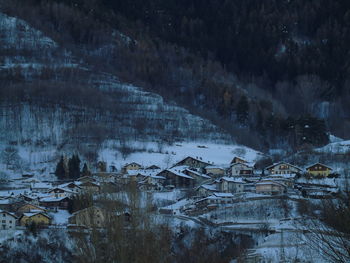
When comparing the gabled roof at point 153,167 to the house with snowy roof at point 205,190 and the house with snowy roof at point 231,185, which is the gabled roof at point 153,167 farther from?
the house with snowy roof at point 231,185

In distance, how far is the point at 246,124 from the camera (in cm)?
5512

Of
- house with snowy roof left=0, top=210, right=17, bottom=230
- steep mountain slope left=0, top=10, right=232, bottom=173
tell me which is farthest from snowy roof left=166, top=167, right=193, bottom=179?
house with snowy roof left=0, top=210, right=17, bottom=230

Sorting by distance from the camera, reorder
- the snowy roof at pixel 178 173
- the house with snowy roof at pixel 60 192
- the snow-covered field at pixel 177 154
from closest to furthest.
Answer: the house with snowy roof at pixel 60 192 < the snowy roof at pixel 178 173 < the snow-covered field at pixel 177 154

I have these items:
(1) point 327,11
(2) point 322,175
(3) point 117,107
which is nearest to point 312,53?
(1) point 327,11

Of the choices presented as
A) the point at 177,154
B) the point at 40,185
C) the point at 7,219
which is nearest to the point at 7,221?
the point at 7,219

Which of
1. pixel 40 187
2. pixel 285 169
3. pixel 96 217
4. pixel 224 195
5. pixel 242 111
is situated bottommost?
pixel 40 187

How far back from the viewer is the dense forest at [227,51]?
6165 centimetres

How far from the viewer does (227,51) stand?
290 feet

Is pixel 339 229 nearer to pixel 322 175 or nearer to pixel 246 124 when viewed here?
pixel 322 175

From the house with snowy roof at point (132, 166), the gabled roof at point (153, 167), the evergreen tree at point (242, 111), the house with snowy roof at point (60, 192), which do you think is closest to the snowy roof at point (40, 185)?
the house with snowy roof at point (60, 192)

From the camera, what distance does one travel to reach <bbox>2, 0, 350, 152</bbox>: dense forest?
202ft

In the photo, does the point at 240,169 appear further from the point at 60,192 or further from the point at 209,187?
the point at 60,192

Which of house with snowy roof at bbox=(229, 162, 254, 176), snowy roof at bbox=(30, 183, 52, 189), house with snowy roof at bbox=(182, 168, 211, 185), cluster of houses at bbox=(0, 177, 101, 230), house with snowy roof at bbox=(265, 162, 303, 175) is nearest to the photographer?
cluster of houses at bbox=(0, 177, 101, 230)

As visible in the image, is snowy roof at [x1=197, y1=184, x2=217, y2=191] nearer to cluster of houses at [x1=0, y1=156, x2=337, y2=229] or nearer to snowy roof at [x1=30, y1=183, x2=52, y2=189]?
cluster of houses at [x1=0, y1=156, x2=337, y2=229]
